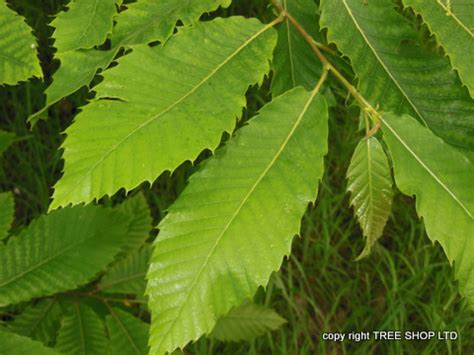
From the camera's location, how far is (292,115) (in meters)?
0.88

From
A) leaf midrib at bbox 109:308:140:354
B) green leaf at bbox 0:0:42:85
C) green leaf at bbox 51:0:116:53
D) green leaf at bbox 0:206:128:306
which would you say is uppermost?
green leaf at bbox 51:0:116:53

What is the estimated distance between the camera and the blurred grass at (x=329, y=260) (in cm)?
218

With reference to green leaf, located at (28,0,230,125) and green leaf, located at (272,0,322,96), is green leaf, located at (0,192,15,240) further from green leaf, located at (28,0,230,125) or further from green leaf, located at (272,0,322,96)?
green leaf, located at (272,0,322,96)

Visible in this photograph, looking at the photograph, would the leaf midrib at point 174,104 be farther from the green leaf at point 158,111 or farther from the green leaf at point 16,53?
the green leaf at point 16,53

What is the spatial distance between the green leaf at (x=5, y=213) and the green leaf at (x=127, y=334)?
31 centimetres

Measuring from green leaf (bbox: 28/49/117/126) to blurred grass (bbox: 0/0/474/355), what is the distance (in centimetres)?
133

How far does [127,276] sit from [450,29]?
1.02 metres

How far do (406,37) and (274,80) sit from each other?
239 millimetres

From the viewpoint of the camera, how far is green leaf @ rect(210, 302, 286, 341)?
1.75 meters

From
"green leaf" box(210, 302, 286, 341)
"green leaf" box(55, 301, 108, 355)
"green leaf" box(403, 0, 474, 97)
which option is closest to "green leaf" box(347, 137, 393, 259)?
"green leaf" box(403, 0, 474, 97)

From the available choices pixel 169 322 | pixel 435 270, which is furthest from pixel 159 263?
pixel 435 270

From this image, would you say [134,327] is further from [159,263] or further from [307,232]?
[307,232]

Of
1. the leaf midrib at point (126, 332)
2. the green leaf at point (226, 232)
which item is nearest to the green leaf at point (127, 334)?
the leaf midrib at point (126, 332)

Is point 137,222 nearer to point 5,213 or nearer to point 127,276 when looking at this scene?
point 127,276
